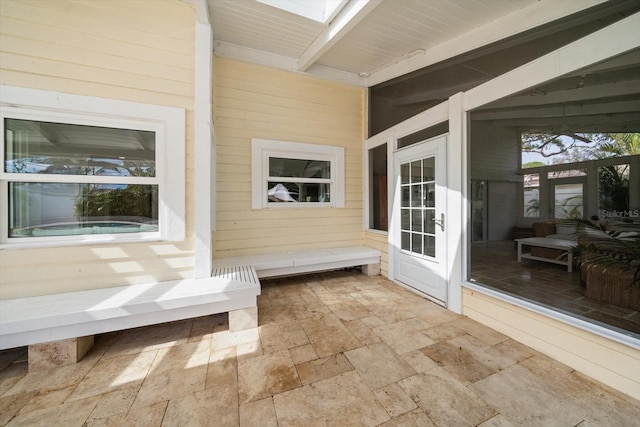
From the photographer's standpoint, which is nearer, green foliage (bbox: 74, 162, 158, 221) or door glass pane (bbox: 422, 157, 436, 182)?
green foliage (bbox: 74, 162, 158, 221)

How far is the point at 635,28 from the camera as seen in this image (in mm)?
1488

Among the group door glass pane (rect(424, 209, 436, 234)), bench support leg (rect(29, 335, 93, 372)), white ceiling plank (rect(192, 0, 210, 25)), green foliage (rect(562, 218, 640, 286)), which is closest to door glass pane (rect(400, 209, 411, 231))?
door glass pane (rect(424, 209, 436, 234))

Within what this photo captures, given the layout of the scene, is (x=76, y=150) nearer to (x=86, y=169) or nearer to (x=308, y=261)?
(x=86, y=169)

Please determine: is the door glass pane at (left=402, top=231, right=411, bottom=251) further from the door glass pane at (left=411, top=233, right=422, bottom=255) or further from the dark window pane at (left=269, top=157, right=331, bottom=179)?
the dark window pane at (left=269, top=157, right=331, bottom=179)

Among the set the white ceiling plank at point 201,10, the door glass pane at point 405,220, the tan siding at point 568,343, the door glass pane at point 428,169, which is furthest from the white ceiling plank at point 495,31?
the white ceiling plank at point 201,10

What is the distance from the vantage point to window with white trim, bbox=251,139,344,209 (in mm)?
3627

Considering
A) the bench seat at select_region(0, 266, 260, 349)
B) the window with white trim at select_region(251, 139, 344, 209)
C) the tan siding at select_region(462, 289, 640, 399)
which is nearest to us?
the tan siding at select_region(462, 289, 640, 399)

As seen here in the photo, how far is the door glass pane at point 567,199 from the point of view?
3940mm

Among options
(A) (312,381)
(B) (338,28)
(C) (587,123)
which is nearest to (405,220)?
(A) (312,381)

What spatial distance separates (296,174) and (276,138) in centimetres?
65

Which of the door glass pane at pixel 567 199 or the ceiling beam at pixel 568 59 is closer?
the ceiling beam at pixel 568 59

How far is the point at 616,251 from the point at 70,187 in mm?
5157

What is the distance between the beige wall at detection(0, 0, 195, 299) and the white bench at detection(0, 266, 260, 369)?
0.17 m

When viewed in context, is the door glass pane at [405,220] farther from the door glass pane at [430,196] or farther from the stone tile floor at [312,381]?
the stone tile floor at [312,381]
